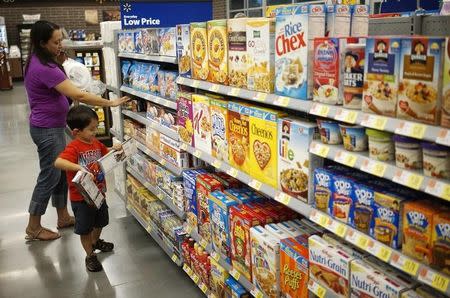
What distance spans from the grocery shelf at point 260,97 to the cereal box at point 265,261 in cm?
69

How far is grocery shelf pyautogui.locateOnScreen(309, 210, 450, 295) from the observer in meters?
1.57

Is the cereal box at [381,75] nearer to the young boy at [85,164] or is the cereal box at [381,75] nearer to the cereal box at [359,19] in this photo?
the cereal box at [359,19]

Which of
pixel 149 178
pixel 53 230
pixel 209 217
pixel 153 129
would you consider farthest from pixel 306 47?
pixel 53 230

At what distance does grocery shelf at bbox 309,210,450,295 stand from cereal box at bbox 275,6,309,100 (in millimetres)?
561

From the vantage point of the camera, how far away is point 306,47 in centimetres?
206

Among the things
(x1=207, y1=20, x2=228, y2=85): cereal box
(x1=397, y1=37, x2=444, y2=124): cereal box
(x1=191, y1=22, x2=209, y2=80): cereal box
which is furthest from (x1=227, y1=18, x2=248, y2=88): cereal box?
(x1=397, y1=37, x2=444, y2=124): cereal box

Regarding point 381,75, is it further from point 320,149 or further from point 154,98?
point 154,98

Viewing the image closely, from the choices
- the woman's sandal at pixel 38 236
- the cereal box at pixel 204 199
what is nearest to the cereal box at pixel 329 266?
the cereal box at pixel 204 199

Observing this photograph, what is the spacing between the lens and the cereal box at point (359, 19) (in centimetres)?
218

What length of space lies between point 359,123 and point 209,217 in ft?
5.10

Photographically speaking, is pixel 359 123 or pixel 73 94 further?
pixel 73 94

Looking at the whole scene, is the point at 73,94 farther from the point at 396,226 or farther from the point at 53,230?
the point at 396,226

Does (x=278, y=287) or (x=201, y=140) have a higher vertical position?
(x=201, y=140)

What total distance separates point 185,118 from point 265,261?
1302 millimetres
